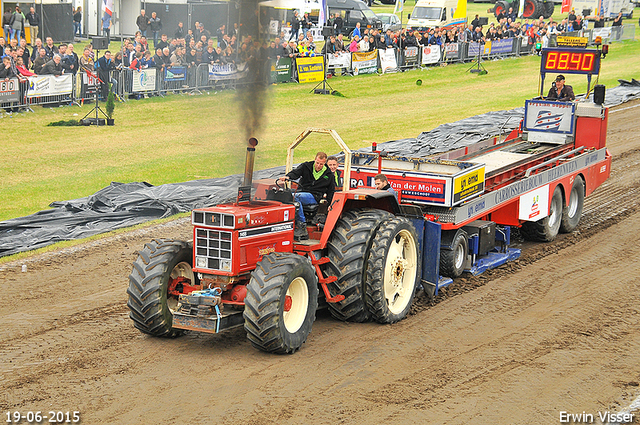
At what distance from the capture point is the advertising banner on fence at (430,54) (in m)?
35.3

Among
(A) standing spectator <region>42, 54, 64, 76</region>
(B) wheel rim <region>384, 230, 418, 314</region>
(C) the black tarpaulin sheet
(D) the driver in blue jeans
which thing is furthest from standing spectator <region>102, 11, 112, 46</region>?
(B) wheel rim <region>384, 230, 418, 314</region>

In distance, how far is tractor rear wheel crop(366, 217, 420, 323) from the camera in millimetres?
9195

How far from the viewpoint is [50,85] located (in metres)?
22.8

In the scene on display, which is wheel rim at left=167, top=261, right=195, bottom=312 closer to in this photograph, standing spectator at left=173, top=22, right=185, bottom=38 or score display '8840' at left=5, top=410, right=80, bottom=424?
score display '8840' at left=5, top=410, right=80, bottom=424

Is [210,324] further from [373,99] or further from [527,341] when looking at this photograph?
[373,99]

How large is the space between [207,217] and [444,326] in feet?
10.4

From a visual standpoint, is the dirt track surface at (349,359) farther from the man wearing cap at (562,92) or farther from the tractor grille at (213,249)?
the man wearing cap at (562,92)

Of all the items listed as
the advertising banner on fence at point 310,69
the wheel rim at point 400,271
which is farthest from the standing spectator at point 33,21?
the wheel rim at point 400,271

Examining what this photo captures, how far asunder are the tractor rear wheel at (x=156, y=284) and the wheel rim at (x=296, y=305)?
1.23 m

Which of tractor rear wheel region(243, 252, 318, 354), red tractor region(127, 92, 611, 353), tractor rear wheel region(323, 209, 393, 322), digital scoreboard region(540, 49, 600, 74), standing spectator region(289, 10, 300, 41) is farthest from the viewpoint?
standing spectator region(289, 10, 300, 41)

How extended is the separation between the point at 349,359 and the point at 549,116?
348 inches

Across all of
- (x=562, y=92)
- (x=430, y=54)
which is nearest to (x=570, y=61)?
(x=562, y=92)

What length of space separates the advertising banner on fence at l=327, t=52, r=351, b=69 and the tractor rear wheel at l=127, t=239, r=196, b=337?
23.3m

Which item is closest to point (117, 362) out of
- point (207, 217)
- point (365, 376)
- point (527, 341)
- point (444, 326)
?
point (207, 217)
